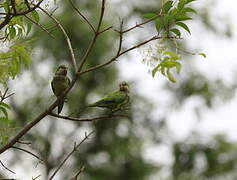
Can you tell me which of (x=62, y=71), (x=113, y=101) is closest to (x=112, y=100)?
(x=113, y=101)

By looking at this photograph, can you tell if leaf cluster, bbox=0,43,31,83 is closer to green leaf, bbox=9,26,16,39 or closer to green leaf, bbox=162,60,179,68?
green leaf, bbox=9,26,16,39

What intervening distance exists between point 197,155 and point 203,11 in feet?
14.0

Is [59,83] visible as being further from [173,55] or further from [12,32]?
[173,55]

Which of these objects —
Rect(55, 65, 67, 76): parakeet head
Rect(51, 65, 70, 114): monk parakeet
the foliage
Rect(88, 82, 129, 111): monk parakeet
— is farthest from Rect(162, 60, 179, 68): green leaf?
Rect(55, 65, 67, 76): parakeet head

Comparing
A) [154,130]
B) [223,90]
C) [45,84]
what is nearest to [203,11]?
[223,90]

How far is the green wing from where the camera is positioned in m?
2.85

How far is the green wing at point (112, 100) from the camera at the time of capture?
2851 millimetres

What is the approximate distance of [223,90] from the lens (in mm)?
13438

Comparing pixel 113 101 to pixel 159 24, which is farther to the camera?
pixel 113 101

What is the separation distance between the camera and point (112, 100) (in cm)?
290

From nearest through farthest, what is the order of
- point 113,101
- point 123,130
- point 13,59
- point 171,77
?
point 171,77, point 13,59, point 113,101, point 123,130

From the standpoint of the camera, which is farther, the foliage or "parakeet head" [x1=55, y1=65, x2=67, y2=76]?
"parakeet head" [x1=55, y1=65, x2=67, y2=76]

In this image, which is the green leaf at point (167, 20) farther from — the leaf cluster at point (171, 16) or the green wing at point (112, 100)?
the green wing at point (112, 100)

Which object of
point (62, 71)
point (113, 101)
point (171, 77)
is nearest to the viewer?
point (171, 77)
